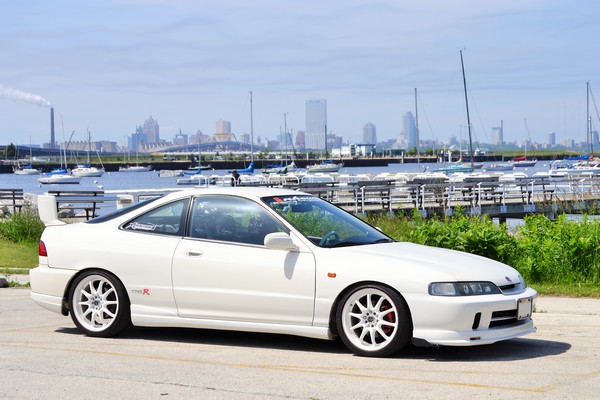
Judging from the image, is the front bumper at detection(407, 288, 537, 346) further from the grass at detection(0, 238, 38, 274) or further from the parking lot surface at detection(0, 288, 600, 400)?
the grass at detection(0, 238, 38, 274)

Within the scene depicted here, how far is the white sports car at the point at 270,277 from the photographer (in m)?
8.35

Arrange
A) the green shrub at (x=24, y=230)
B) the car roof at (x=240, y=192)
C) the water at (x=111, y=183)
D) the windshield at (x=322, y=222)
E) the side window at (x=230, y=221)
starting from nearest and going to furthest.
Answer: the windshield at (x=322, y=222)
the side window at (x=230, y=221)
the car roof at (x=240, y=192)
the green shrub at (x=24, y=230)
the water at (x=111, y=183)

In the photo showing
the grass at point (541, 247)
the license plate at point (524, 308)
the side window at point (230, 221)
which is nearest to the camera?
the license plate at point (524, 308)

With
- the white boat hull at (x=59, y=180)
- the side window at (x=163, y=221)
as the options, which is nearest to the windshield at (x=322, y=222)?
the side window at (x=163, y=221)

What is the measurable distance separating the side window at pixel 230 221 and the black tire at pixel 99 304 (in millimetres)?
938

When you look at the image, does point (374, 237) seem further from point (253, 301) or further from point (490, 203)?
point (490, 203)

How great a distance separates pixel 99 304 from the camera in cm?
974

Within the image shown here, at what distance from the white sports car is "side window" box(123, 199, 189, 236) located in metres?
0.01

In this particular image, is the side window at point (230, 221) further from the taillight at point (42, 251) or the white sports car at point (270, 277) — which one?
the taillight at point (42, 251)

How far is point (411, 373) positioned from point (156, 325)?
110 inches

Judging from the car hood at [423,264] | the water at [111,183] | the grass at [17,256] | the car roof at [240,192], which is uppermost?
the car roof at [240,192]

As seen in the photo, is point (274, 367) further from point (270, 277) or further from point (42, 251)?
point (42, 251)

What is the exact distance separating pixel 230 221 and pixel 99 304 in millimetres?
1564

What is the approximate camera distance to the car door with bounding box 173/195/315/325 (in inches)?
348
